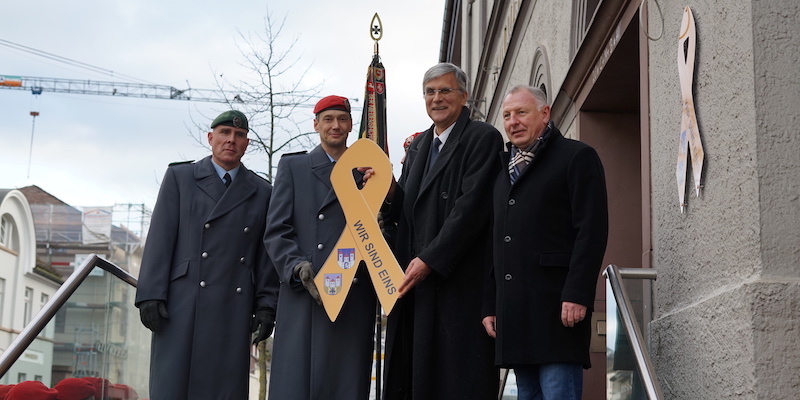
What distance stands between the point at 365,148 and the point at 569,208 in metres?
1.21

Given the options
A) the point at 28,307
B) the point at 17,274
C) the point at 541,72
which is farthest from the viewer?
the point at 17,274

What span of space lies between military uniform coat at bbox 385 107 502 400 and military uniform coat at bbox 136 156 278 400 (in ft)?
3.29

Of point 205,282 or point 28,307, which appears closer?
point 205,282

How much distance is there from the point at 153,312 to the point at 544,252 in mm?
2274

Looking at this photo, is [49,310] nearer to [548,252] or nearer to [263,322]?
[263,322]

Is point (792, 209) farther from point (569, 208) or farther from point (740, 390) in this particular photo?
point (569, 208)

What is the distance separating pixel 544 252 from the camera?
4785 millimetres

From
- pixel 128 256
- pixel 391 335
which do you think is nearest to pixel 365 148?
pixel 391 335

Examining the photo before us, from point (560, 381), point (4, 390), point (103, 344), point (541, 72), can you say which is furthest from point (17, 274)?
point (560, 381)

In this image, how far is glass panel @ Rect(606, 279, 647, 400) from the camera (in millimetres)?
4410

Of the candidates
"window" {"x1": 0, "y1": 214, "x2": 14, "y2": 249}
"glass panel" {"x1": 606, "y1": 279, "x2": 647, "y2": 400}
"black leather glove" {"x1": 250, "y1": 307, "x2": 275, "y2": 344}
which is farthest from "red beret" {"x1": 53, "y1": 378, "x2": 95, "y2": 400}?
"window" {"x1": 0, "y1": 214, "x2": 14, "y2": 249}

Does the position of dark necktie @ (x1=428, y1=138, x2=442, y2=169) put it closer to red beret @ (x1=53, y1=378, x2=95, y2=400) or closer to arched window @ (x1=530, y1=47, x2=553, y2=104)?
red beret @ (x1=53, y1=378, x2=95, y2=400)

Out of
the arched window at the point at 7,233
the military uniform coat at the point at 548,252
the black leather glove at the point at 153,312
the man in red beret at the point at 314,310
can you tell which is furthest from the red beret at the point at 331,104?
the arched window at the point at 7,233

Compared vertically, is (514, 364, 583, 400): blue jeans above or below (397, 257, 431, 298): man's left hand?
below
